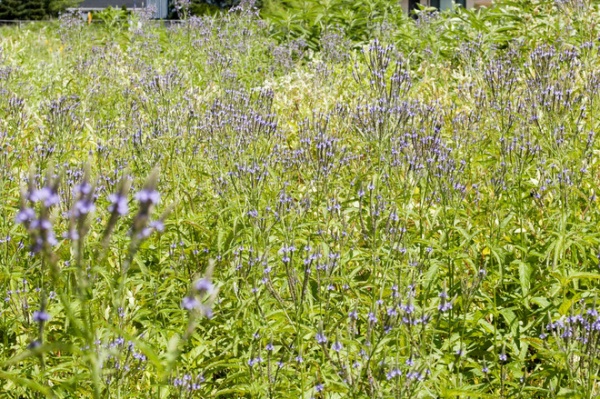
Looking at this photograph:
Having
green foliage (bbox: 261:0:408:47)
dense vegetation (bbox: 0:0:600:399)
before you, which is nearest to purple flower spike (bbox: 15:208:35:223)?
dense vegetation (bbox: 0:0:600:399)

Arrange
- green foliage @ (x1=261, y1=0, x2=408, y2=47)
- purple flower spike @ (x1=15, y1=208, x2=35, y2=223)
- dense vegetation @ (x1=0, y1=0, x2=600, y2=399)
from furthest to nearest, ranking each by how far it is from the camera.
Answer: green foliage @ (x1=261, y1=0, x2=408, y2=47)
dense vegetation @ (x1=0, y1=0, x2=600, y2=399)
purple flower spike @ (x1=15, y1=208, x2=35, y2=223)

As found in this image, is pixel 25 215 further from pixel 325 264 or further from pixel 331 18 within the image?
pixel 331 18

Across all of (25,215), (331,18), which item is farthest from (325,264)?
(331,18)

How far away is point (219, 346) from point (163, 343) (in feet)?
0.86

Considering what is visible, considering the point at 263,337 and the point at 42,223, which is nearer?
the point at 42,223

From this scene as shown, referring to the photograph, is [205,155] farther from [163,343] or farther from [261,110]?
[163,343]

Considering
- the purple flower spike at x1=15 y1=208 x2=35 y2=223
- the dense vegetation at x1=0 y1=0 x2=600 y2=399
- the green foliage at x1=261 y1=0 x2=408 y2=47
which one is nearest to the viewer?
the purple flower spike at x1=15 y1=208 x2=35 y2=223

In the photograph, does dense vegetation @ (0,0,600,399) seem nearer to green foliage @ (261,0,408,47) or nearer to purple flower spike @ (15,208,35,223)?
purple flower spike @ (15,208,35,223)

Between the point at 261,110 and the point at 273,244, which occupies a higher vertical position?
the point at 261,110

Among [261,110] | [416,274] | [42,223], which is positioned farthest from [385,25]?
[42,223]

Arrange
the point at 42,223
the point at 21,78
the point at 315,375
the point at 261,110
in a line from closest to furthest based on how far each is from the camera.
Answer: the point at 42,223
the point at 315,375
the point at 261,110
the point at 21,78

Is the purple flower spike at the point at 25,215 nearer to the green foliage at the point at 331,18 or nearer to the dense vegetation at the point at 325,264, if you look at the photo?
the dense vegetation at the point at 325,264

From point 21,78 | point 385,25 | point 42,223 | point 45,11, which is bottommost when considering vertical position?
point 45,11

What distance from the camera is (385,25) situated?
32.1 ft
